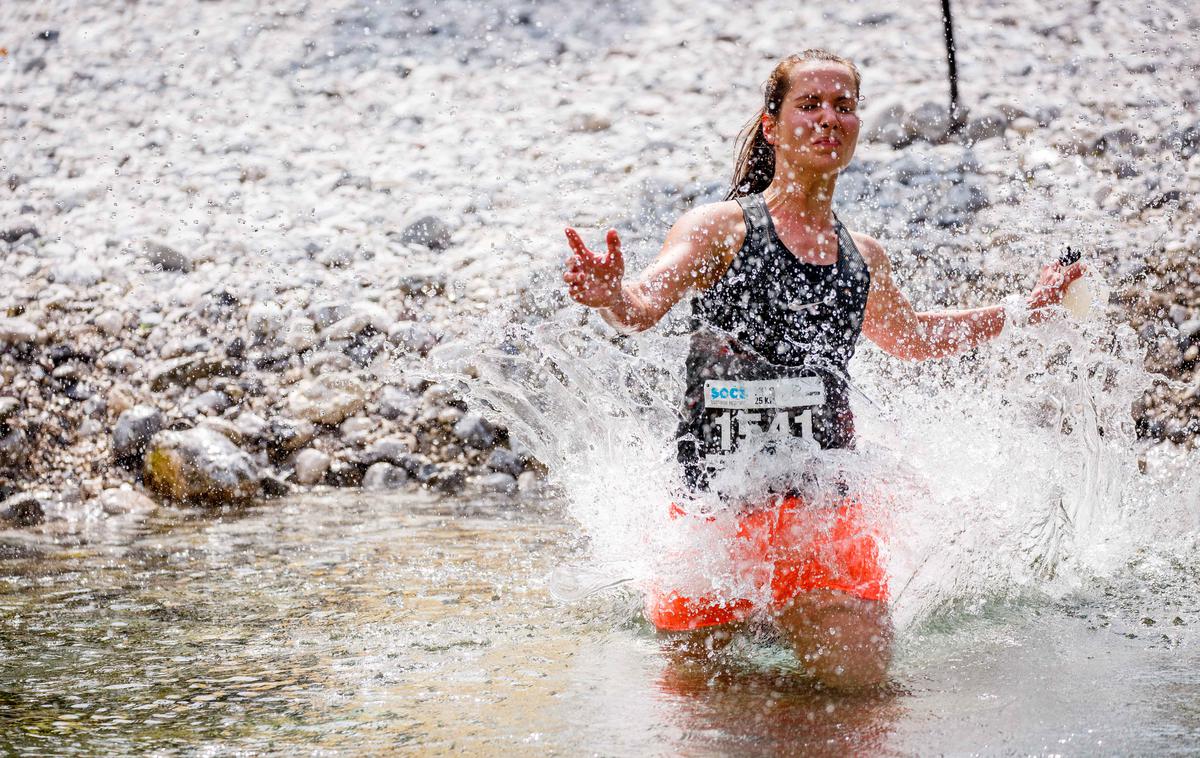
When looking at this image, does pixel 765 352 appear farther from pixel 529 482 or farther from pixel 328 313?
pixel 328 313

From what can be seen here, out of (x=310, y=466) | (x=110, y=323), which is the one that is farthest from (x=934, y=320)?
(x=110, y=323)

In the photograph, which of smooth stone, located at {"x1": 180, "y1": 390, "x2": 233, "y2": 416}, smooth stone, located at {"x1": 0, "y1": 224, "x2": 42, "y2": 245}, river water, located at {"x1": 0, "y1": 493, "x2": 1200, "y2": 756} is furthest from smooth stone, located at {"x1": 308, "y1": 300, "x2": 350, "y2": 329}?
river water, located at {"x1": 0, "y1": 493, "x2": 1200, "y2": 756}

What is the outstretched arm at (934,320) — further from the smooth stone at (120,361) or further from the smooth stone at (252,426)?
the smooth stone at (120,361)

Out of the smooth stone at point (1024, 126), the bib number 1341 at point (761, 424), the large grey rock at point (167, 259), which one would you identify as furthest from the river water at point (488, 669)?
the smooth stone at point (1024, 126)

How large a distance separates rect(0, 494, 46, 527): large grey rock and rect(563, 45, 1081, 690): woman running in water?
3183 mm

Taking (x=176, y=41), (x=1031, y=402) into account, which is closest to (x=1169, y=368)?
(x=1031, y=402)

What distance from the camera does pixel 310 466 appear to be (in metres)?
6.72

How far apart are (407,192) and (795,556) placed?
20.2 ft

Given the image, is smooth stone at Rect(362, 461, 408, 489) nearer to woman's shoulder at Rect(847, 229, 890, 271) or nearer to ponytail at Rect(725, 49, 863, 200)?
ponytail at Rect(725, 49, 863, 200)

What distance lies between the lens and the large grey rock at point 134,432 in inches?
260

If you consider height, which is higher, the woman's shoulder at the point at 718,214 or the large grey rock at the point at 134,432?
the woman's shoulder at the point at 718,214

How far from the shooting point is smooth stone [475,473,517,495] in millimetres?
6582

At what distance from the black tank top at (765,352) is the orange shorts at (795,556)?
208mm

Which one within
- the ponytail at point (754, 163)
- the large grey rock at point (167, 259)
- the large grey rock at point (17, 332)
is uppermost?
the ponytail at point (754, 163)
